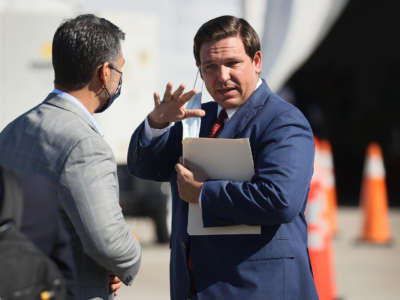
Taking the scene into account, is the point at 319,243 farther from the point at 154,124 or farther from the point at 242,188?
the point at 242,188

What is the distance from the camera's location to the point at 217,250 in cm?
275

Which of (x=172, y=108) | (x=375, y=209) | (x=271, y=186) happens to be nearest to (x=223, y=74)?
(x=172, y=108)

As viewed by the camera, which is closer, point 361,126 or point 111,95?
point 111,95

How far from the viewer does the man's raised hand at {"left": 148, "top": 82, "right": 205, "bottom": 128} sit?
274 centimetres

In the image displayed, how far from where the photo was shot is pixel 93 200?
2424 mm

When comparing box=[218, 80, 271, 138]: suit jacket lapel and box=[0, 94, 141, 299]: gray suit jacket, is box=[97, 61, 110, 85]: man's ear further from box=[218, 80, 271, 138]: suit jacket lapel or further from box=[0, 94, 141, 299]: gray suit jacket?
box=[218, 80, 271, 138]: suit jacket lapel

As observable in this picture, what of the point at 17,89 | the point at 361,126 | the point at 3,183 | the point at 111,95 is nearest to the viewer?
the point at 3,183

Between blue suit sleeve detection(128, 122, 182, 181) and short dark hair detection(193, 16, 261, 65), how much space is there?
0.36 meters

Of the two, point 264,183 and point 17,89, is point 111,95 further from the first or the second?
point 17,89

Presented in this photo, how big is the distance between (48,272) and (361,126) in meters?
24.1

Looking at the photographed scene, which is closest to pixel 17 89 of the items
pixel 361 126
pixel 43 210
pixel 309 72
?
pixel 43 210

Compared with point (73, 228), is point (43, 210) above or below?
above

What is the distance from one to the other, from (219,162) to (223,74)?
31 cm

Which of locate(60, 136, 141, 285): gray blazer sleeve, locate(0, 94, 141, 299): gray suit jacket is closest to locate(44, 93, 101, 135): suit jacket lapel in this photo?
locate(0, 94, 141, 299): gray suit jacket
